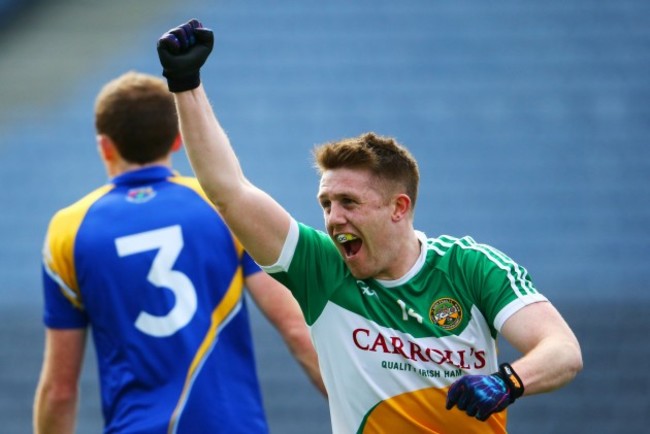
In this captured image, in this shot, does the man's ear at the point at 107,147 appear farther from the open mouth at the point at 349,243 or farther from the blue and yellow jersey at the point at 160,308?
the open mouth at the point at 349,243

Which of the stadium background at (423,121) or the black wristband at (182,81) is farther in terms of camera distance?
the stadium background at (423,121)

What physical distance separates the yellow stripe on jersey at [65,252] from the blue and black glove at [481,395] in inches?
64.4

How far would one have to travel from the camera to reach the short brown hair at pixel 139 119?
392 centimetres

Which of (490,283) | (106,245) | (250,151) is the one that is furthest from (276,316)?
(250,151)

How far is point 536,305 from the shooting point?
9.88 feet

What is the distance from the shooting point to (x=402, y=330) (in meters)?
3.19

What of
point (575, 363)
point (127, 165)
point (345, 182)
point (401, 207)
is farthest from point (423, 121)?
point (575, 363)

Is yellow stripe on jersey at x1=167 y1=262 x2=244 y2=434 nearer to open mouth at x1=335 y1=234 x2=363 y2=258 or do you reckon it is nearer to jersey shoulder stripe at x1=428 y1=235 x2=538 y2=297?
open mouth at x1=335 y1=234 x2=363 y2=258

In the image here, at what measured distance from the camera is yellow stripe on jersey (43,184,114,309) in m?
3.81

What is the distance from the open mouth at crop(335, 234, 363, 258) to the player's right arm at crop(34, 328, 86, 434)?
114 centimetres

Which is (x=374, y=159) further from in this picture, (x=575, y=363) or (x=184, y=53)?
(x=575, y=363)

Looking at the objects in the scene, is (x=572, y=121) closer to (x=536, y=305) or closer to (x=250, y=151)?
(x=250, y=151)

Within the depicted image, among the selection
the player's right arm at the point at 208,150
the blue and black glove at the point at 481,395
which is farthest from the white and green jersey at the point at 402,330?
the blue and black glove at the point at 481,395

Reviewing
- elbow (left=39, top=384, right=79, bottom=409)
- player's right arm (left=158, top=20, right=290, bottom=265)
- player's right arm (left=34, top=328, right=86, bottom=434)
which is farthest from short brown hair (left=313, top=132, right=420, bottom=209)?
elbow (left=39, top=384, right=79, bottom=409)
